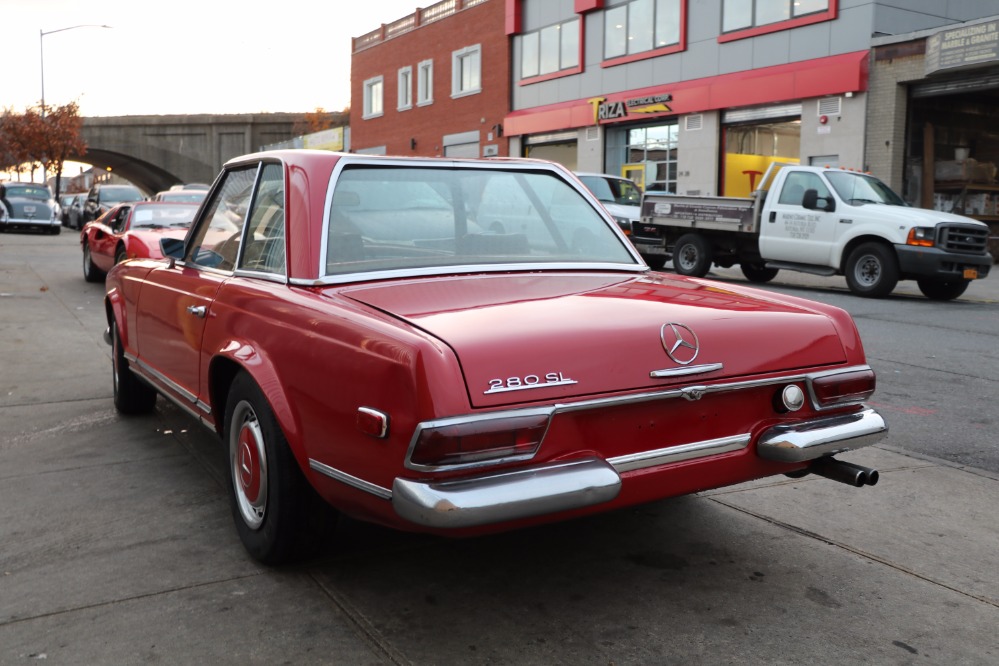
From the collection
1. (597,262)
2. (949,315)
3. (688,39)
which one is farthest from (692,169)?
(597,262)

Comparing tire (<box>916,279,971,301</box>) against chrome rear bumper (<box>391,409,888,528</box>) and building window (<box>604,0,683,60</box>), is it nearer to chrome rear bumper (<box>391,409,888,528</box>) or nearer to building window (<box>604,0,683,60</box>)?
chrome rear bumper (<box>391,409,888,528</box>)

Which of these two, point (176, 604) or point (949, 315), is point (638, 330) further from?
point (949, 315)

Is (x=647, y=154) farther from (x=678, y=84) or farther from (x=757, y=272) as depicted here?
(x=757, y=272)

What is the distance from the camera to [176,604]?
10.5ft

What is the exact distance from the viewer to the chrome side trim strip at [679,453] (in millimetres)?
2949

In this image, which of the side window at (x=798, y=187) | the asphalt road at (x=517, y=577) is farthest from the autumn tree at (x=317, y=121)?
the asphalt road at (x=517, y=577)

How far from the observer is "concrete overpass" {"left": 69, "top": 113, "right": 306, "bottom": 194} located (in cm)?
5816

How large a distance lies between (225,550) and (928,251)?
12.2 metres

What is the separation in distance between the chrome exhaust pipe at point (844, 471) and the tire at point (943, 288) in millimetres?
11908

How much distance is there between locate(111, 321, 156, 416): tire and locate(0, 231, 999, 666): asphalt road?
0.51 metres

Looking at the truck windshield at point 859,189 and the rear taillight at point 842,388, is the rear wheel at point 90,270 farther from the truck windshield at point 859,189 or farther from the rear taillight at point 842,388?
the rear taillight at point 842,388

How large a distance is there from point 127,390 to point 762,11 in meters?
22.2

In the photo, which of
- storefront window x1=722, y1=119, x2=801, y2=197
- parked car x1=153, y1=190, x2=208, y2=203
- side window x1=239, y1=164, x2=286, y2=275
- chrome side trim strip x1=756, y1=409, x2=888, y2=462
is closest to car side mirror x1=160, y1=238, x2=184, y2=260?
side window x1=239, y1=164, x2=286, y2=275

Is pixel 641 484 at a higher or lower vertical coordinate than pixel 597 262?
lower
